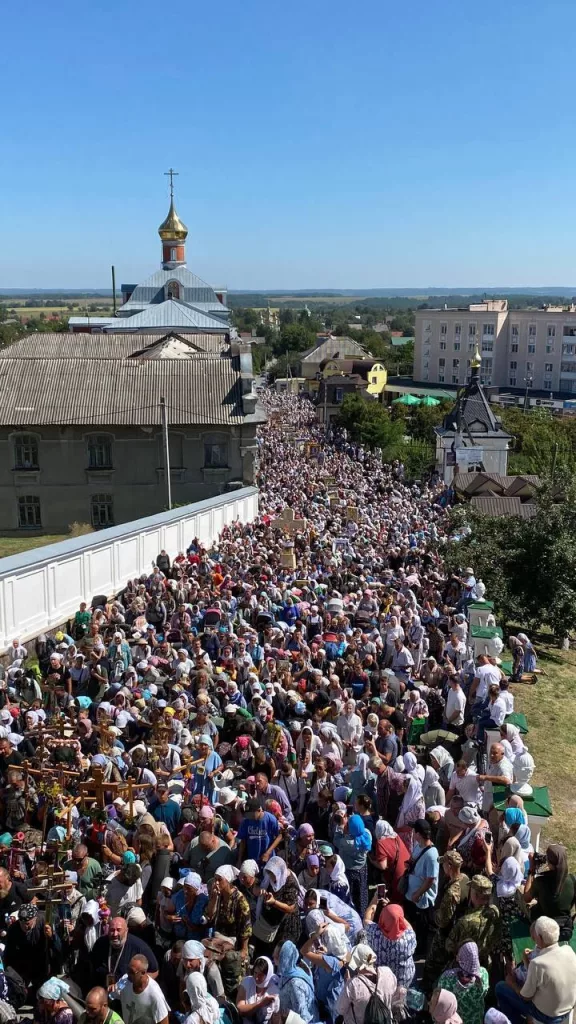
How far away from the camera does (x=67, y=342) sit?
44.5m

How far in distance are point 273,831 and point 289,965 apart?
1.64 m

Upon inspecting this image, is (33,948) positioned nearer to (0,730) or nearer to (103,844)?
(103,844)

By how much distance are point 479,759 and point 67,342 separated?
39291 millimetres

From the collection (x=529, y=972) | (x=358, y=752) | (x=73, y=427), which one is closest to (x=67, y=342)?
(x=73, y=427)

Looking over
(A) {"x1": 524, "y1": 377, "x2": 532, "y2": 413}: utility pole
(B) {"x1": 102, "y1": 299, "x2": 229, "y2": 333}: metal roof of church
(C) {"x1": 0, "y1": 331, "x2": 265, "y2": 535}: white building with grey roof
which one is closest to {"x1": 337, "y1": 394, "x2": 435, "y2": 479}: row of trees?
(B) {"x1": 102, "y1": 299, "x2": 229, "y2": 333}: metal roof of church

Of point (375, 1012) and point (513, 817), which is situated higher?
point (513, 817)

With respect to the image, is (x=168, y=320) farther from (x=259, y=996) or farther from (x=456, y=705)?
(x=259, y=996)

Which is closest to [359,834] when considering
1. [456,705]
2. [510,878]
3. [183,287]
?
[510,878]

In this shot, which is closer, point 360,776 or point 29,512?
point 360,776

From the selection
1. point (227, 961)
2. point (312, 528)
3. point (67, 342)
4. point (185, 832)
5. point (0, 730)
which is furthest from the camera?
point (67, 342)

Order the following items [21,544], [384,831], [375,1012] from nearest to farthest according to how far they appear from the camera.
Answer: [375,1012] → [384,831] → [21,544]

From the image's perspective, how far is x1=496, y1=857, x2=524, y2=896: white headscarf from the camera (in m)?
6.57

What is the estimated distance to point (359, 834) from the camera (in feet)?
23.4

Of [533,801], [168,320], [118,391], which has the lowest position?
[533,801]
